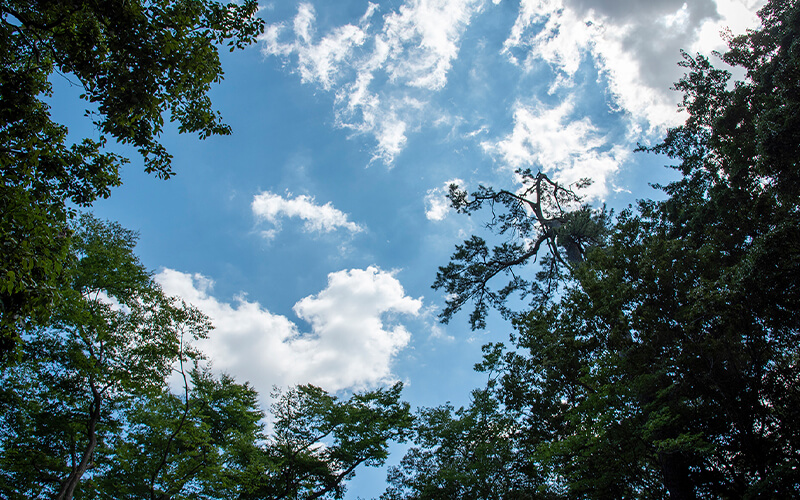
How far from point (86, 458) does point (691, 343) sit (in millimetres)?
Answer: 16451

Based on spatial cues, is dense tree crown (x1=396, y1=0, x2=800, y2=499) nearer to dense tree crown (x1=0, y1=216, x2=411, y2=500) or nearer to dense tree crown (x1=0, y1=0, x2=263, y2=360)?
dense tree crown (x1=0, y1=216, x2=411, y2=500)

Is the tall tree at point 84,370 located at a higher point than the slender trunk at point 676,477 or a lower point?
higher

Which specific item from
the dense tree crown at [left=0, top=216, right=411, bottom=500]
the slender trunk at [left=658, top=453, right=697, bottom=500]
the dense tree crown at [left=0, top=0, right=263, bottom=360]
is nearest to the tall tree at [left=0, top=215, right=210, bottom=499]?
the dense tree crown at [left=0, top=216, right=411, bottom=500]

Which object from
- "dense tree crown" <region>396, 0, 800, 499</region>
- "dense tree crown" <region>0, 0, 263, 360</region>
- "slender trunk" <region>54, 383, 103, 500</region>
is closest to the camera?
"dense tree crown" <region>0, 0, 263, 360</region>

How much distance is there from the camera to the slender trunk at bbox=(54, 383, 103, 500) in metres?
10.2

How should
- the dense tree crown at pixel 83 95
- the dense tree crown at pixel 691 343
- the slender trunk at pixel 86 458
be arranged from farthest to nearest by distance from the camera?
the slender trunk at pixel 86 458 → the dense tree crown at pixel 691 343 → the dense tree crown at pixel 83 95

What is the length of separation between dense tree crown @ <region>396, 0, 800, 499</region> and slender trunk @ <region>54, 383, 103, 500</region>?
34.0 ft

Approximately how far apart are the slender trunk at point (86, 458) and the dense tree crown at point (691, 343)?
34.0ft

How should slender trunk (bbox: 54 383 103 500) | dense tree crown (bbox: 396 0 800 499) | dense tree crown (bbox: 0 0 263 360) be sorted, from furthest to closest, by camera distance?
1. slender trunk (bbox: 54 383 103 500)
2. dense tree crown (bbox: 396 0 800 499)
3. dense tree crown (bbox: 0 0 263 360)

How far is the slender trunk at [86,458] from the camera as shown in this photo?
1020cm

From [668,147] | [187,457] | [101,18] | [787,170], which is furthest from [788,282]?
[187,457]

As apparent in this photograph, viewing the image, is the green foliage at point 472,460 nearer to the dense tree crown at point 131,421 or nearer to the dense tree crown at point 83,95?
the dense tree crown at point 131,421

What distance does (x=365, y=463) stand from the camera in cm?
1419

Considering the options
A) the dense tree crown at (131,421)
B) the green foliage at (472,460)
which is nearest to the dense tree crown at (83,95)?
the dense tree crown at (131,421)
